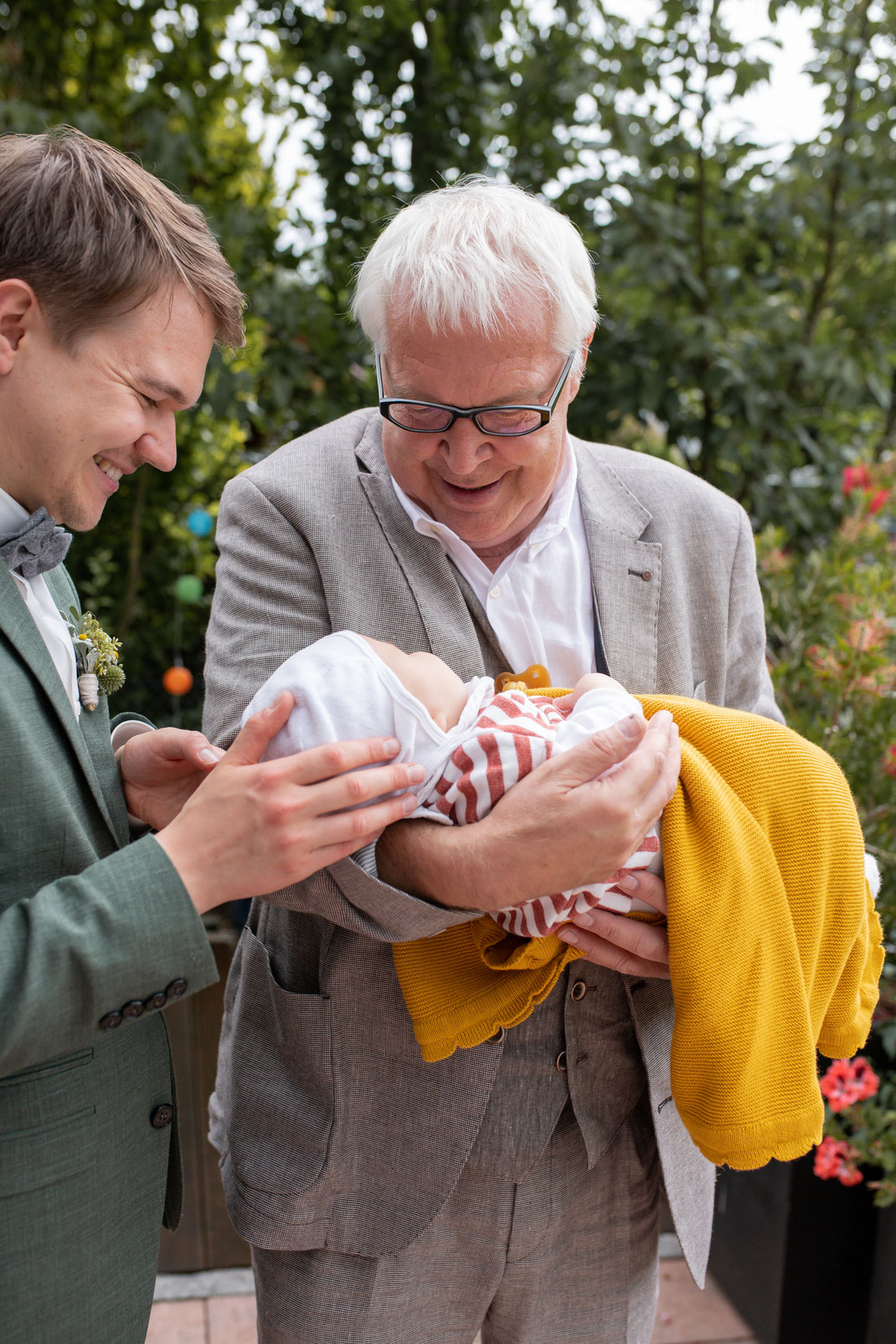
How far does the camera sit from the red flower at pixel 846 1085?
2.23 metres

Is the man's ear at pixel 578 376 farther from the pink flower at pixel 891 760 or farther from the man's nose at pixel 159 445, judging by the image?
the pink flower at pixel 891 760

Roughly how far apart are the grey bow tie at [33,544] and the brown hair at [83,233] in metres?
0.21

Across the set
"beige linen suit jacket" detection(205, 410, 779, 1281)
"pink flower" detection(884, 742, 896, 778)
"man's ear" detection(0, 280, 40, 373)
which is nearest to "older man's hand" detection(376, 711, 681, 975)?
"beige linen suit jacket" detection(205, 410, 779, 1281)

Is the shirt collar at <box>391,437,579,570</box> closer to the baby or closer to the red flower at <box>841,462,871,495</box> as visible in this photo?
the baby

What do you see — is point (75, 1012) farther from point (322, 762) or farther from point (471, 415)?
point (471, 415)

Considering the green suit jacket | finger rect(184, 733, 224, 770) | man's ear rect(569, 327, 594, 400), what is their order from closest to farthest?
1. the green suit jacket
2. finger rect(184, 733, 224, 770)
3. man's ear rect(569, 327, 594, 400)

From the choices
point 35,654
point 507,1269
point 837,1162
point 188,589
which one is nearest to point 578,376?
point 35,654

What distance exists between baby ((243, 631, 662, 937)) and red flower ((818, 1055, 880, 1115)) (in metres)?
1.22

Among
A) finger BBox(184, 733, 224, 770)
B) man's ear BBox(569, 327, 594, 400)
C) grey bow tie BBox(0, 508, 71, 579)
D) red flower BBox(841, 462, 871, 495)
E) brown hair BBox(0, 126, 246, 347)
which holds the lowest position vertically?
red flower BBox(841, 462, 871, 495)

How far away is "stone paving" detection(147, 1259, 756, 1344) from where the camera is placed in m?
2.81

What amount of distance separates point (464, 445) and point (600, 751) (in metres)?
0.53

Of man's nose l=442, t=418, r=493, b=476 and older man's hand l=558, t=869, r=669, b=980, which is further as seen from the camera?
man's nose l=442, t=418, r=493, b=476

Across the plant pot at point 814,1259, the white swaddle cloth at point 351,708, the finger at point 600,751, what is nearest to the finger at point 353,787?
the white swaddle cloth at point 351,708

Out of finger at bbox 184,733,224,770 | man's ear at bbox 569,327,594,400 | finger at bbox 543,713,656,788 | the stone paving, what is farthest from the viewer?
the stone paving
